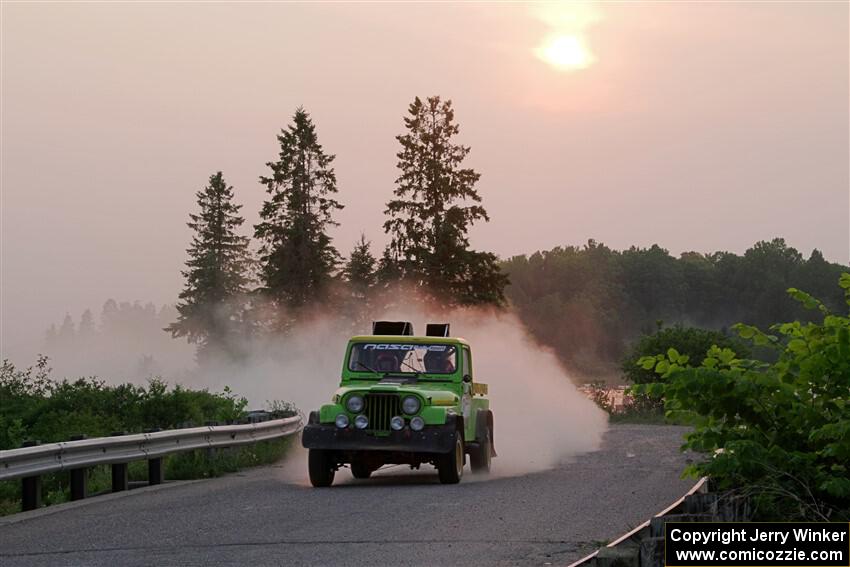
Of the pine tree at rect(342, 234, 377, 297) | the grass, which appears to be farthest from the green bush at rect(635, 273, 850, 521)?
the pine tree at rect(342, 234, 377, 297)

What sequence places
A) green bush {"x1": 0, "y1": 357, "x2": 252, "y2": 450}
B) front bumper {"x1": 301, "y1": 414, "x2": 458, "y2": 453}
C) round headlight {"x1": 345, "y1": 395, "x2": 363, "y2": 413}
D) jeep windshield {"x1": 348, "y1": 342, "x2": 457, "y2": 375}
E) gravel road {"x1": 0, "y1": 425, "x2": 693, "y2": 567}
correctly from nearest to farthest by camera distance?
gravel road {"x1": 0, "y1": 425, "x2": 693, "y2": 567}, front bumper {"x1": 301, "y1": 414, "x2": 458, "y2": 453}, round headlight {"x1": 345, "y1": 395, "x2": 363, "y2": 413}, jeep windshield {"x1": 348, "y1": 342, "x2": 457, "y2": 375}, green bush {"x1": 0, "y1": 357, "x2": 252, "y2": 450}

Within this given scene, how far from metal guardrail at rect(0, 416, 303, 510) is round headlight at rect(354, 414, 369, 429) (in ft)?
9.56

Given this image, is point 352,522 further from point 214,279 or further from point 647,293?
point 647,293

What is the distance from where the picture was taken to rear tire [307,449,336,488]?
1858cm

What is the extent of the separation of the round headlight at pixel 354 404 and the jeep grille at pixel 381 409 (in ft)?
0.34

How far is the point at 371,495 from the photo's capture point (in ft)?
56.4

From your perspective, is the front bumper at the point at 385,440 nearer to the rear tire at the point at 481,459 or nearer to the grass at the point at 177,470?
the rear tire at the point at 481,459

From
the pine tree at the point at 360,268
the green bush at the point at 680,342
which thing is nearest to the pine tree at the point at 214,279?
the pine tree at the point at 360,268

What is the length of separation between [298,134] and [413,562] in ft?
230

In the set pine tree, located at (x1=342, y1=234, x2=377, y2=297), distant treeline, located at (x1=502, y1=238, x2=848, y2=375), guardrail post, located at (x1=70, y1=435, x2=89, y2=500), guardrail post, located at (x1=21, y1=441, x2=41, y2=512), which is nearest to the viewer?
guardrail post, located at (x1=21, y1=441, x2=41, y2=512)

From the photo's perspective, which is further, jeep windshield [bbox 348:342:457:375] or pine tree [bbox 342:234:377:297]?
pine tree [bbox 342:234:377:297]

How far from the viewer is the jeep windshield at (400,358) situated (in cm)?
2061

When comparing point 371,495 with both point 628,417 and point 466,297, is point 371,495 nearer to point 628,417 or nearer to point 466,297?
point 628,417

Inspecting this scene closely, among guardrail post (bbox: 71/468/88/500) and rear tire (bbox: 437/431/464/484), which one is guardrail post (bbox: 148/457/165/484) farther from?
rear tire (bbox: 437/431/464/484)
